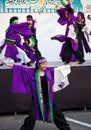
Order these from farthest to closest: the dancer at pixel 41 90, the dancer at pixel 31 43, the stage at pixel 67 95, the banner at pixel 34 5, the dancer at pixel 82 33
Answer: the dancer at pixel 82 33 → the banner at pixel 34 5 → the dancer at pixel 31 43 → the stage at pixel 67 95 → the dancer at pixel 41 90

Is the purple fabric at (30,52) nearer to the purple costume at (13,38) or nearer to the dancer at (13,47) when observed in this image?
the purple costume at (13,38)

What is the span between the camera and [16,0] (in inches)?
583

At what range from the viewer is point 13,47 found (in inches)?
522

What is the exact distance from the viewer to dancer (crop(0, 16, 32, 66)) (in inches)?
519

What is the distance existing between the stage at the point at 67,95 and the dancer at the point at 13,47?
757 mm

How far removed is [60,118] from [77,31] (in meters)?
5.74

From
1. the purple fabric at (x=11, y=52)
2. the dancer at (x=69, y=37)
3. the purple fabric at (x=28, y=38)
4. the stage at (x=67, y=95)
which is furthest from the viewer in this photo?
the dancer at (x=69, y=37)

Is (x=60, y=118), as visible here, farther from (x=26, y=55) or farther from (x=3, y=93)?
(x=26, y=55)

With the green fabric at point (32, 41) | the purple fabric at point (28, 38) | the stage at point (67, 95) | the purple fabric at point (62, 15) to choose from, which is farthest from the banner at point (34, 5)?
the stage at point (67, 95)

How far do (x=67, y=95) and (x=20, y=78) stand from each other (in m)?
3.27

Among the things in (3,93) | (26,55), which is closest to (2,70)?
(3,93)

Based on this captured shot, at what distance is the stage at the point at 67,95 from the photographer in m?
12.1

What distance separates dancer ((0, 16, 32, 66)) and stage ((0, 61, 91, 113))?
29.8 inches

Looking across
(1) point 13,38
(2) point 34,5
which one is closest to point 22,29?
(1) point 13,38
